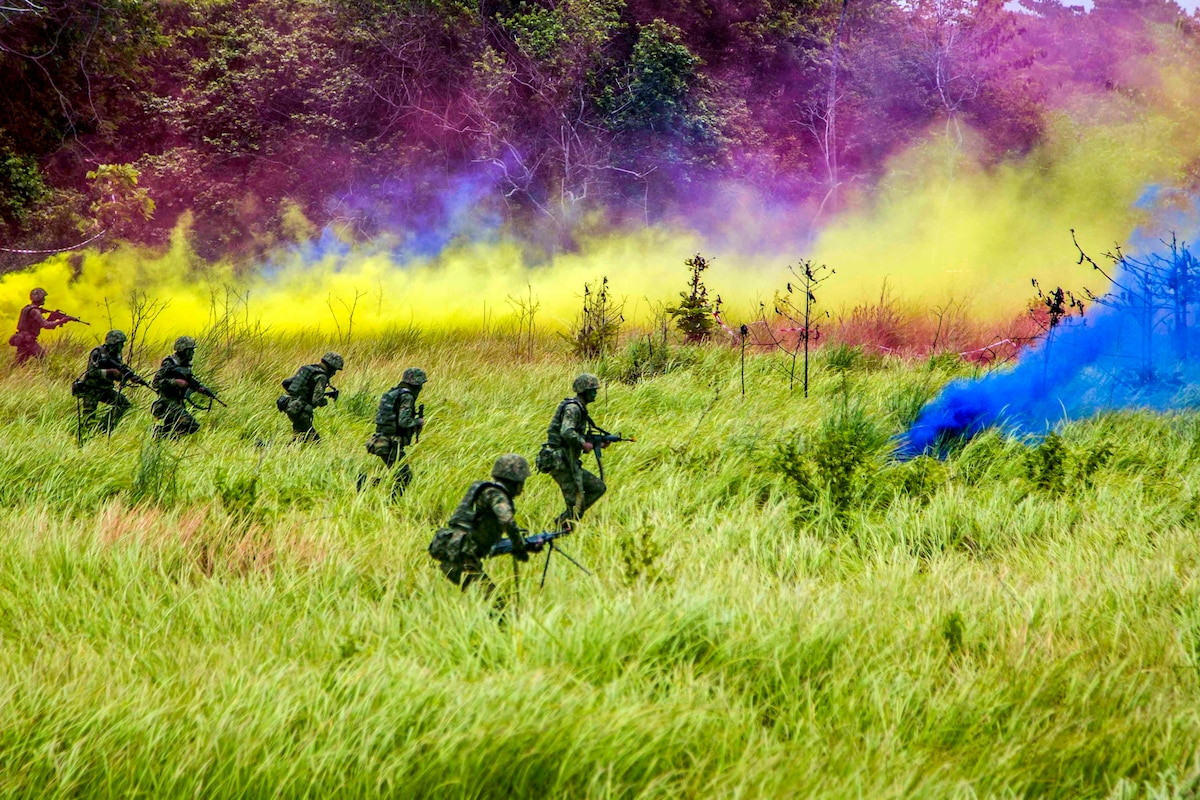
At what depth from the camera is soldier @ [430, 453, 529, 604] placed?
422 centimetres

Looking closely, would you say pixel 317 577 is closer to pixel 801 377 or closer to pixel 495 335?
pixel 801 377

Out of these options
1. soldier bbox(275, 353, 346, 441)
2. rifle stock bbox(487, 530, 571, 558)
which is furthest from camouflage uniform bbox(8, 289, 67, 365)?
rifle stock bbox(487, 530, 571, 558)

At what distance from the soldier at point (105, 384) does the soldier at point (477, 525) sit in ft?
15.9

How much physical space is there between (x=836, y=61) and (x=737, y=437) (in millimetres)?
15202

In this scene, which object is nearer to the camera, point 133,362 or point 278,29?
point 133,362

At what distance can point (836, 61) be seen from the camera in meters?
20.4

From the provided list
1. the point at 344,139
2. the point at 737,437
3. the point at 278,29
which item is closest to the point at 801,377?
the point at 737,437

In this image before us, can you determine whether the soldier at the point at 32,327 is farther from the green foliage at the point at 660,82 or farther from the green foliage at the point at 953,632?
the green foliage at the point at 660,82

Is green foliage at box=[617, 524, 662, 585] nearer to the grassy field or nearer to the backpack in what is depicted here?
the grassy field

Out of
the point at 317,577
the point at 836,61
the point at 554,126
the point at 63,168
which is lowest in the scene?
the point at 317,577

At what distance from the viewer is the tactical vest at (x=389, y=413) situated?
662 cm

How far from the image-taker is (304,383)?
7.32 metres

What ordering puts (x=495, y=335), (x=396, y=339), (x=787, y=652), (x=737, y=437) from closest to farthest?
(x=787, y=652) < (x=737, y=437) < (x=396, y=339) < (x=495, y=335)

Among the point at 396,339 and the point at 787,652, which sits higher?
the point at 396,339
